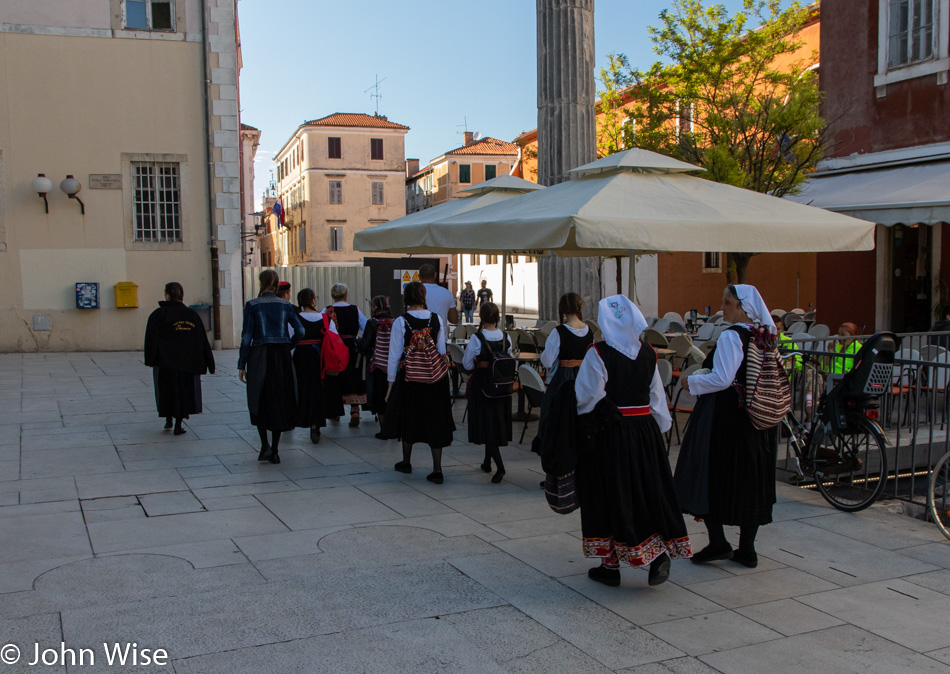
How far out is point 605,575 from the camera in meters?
4.77

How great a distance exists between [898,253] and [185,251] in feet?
44.6

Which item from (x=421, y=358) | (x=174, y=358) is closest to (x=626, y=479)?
(x=421, y=358)

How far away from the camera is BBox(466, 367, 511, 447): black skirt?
23.6ft

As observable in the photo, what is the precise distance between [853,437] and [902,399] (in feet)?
3.97

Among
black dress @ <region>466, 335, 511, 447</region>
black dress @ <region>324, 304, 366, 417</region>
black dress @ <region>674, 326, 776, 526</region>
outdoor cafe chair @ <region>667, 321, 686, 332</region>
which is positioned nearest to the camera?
black dress @ <region>674, 326, 776, 526</region>

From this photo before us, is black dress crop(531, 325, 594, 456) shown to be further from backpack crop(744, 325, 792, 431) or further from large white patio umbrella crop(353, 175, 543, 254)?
large white patio umbrella crop(353, 175, 543, 254)

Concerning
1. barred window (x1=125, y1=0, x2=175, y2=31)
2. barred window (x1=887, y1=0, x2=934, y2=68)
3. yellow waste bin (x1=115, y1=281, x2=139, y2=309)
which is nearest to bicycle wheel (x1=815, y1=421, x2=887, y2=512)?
barred window (x1=887, y1=0, x2=934, y2=68)

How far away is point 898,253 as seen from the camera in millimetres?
15312

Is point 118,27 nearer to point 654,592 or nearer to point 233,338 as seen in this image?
point 233,338

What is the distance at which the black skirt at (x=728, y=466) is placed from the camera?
495 cm

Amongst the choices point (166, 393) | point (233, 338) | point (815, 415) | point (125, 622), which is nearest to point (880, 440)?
point (815, 415)

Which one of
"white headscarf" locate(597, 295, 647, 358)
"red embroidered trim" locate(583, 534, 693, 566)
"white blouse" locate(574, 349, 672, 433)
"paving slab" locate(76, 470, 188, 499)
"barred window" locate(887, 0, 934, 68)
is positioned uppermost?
"barred window" locate(887, 0, 934, 68)

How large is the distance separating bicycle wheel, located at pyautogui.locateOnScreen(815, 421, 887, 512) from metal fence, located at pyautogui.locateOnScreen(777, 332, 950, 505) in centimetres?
18

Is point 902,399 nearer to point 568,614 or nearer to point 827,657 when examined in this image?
point 827,657
